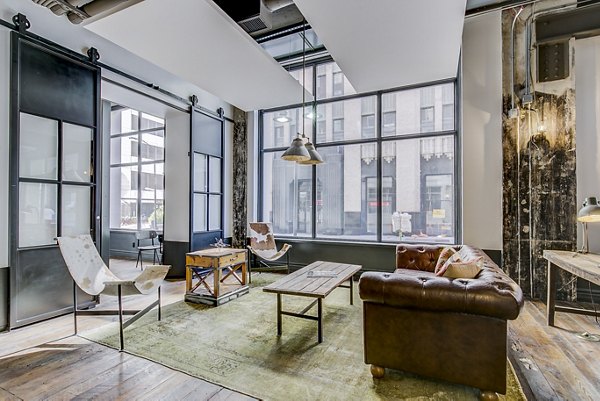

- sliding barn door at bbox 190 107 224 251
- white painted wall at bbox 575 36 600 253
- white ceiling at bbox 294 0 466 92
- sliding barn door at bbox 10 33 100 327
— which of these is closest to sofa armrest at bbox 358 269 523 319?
white ceiling at bbox 294 0 466 92

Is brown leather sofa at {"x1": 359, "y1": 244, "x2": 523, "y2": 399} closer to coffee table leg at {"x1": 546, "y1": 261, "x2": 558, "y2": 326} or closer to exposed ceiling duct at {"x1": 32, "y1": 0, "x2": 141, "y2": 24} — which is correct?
coffee table leg at {"x1": 546, "y1": 261, "x2": 558, "y2": 326}

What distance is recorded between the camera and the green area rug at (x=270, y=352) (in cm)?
208

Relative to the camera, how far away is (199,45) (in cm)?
360

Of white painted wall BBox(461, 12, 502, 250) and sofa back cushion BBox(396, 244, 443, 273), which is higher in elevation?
white painted wall BBox(461, 12, 502, 250)

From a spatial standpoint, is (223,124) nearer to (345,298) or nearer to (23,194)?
(23,194)

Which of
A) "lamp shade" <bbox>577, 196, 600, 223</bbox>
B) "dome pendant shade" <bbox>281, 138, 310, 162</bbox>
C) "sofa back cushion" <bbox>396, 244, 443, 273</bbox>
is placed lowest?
"sofa back cushion" <bbox>396, 244, 443, 273</bbox>

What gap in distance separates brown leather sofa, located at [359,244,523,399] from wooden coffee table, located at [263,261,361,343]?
65 cm

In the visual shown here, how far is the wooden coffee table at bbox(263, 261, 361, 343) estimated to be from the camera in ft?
9.20

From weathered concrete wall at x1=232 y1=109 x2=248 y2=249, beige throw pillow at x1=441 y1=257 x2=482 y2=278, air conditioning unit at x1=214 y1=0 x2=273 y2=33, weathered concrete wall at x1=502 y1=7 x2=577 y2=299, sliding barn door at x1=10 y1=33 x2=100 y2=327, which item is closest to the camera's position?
beige throw pillow at x1=441 y1=257 x2=482 y2=278

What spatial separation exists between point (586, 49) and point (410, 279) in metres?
4.23

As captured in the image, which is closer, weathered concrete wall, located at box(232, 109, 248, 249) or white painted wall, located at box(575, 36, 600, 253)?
white painted wall, located at box(575, 36, 600, 253)

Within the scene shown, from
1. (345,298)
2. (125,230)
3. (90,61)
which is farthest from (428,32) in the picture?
(125,230)

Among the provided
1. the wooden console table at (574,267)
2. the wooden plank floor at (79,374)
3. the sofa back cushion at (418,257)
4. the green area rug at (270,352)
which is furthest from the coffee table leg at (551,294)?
the wooden plank floor at (79,374)

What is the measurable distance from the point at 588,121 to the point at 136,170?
28.5ft
